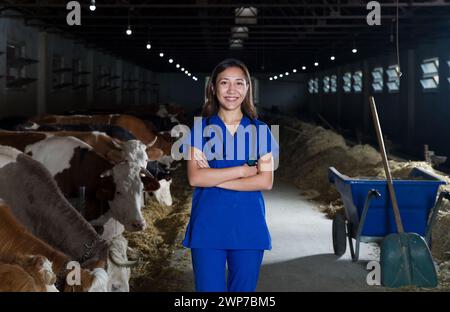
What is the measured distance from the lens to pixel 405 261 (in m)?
5.30

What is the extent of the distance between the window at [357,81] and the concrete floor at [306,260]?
69.6 ft

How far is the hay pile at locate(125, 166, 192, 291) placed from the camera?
19.1 ft

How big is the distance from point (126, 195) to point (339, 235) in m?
2.41

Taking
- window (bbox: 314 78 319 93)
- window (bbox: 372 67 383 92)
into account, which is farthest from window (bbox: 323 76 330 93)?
window (bbox: 372 67 383 92)

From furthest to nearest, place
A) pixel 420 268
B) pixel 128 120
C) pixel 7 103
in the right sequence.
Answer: pixel 7 103 → pixel 128 120 → pixel 420 268

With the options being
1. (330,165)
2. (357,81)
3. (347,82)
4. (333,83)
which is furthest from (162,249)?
(333,83)

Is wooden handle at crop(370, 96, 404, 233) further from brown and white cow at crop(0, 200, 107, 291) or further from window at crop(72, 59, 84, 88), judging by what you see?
window at crop(72, 59, 84, 88)

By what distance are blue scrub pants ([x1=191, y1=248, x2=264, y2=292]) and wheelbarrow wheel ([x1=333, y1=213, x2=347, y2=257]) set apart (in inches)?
153

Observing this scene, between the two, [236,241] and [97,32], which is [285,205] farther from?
[97,32]

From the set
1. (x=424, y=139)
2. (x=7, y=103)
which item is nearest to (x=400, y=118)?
(x=424, y=139)

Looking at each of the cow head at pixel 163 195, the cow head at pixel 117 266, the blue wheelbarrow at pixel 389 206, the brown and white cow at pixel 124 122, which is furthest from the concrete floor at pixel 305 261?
the brown and white cow at pixel 124 122

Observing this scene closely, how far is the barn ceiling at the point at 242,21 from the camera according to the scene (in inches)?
479

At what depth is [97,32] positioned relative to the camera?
54.3 ft
